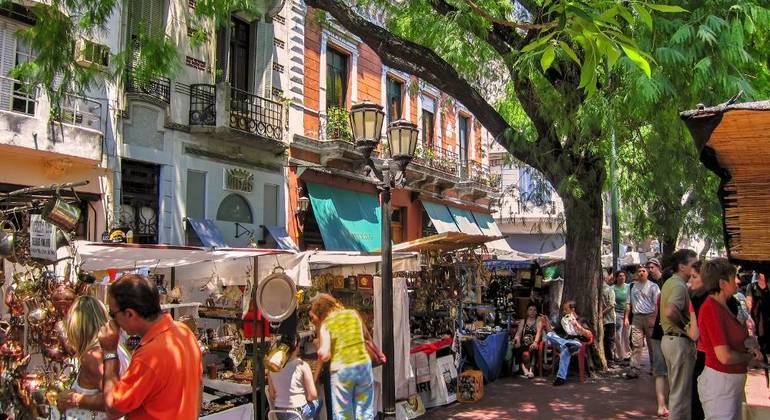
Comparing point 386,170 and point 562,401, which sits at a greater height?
point 386,170

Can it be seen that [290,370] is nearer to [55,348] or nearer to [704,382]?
[55,348]

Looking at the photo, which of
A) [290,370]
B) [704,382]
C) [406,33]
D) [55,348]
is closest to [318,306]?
[290,370]

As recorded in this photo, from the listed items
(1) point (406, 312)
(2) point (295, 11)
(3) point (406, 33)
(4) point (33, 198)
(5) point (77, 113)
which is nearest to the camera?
(4) point (33, 198)

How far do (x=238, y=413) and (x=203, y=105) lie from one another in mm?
9902

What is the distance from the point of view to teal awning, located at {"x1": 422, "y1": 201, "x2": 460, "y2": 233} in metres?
23.1

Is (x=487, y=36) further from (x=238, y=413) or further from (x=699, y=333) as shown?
(x=238, y=413)

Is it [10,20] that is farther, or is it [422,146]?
[422,146]

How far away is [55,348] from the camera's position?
584 centimetres

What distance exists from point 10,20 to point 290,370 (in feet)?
31.5

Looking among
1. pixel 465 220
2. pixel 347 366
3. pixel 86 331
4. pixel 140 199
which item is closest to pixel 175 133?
pixel 140 199

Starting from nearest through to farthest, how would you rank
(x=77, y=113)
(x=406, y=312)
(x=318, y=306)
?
1. (x=318, y=306)
2. (x=406, y=312)
3. (x=77, y=113)

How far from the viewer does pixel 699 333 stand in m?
5.05

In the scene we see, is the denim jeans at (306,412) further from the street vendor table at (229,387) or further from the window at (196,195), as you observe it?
the window at (196,195)

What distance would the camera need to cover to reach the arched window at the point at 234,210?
51.6 ft
